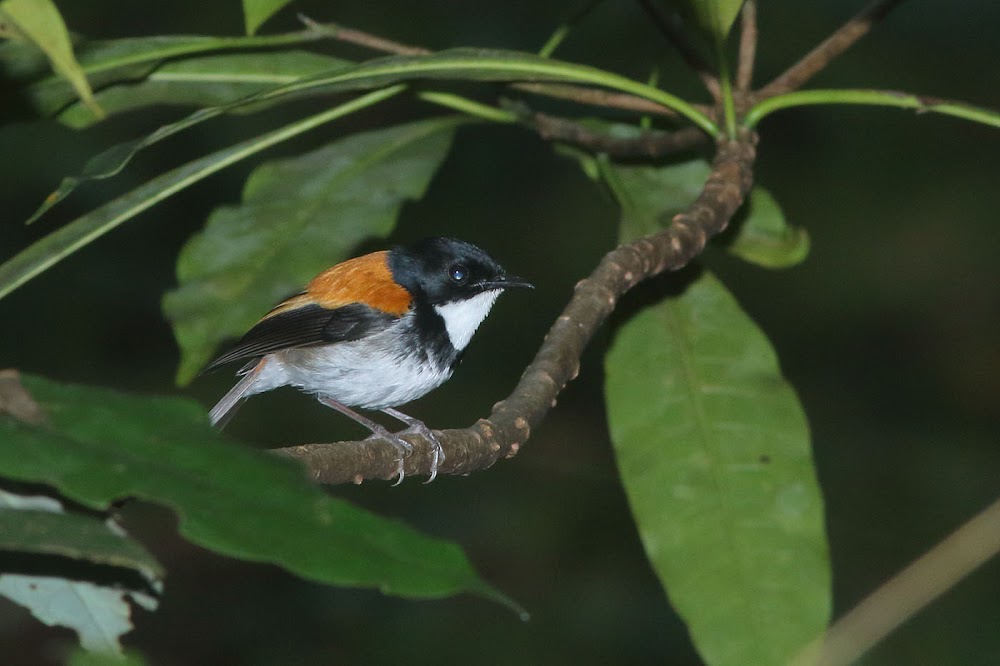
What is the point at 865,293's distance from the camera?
9719mm

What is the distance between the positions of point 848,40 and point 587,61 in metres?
5.41

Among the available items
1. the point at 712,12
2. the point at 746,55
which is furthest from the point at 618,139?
the point at 712,12

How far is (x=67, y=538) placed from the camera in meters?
1.20

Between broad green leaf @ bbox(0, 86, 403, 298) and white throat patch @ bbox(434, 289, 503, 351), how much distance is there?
3.68 ft

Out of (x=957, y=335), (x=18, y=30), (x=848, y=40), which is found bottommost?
(x=957, y=335)

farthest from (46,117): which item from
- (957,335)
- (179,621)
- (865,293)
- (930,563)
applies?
(957,335)

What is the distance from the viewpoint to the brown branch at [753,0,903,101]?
3.35 meters

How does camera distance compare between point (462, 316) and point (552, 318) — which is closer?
point (462, 316)

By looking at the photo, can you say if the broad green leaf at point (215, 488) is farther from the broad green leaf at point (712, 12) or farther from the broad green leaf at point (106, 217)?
the broad green leaf at point (712, 12)

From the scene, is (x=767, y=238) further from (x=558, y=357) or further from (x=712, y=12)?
(x=558, y=357)

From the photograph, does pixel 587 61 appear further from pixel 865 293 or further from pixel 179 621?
pixel 179 621

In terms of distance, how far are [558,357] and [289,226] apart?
1.30m

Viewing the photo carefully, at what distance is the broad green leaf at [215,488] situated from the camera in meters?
1.18

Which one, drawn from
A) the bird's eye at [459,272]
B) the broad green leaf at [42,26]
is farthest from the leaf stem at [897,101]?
the broad green leaf at [42,26]
